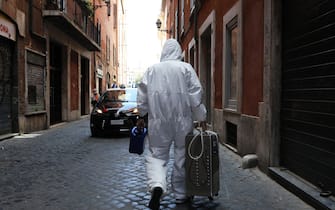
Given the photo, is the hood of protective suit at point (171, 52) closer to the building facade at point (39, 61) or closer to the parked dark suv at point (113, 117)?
the parked dark suv at point (113, 117)

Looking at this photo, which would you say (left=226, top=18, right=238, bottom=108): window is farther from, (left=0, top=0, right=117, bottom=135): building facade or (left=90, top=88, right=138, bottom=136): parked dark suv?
(left=0, top=0, right=117, bottom=135): building facade

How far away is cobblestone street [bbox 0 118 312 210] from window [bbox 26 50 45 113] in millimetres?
4196

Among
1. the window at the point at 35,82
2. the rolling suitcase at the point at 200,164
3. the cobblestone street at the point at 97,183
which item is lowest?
the cobblestone street at the point at 97,183

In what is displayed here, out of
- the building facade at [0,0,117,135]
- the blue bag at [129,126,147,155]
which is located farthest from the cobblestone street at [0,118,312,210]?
the building facade at [0,0,117,135]

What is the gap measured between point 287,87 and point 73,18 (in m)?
14.1

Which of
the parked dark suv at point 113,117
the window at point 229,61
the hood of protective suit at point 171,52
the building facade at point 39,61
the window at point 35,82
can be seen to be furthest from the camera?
the window at point 35,82

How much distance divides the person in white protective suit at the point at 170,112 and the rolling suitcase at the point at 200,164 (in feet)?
0.44

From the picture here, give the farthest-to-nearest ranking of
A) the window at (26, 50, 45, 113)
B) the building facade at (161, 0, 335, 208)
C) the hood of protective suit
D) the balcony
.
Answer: the balcony
the window at (26, 50, 45, 113)
the hood of protective suit
the building facade at (161, 0, 335, 208)

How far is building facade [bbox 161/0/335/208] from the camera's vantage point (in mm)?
4348

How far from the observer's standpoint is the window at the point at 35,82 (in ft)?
41.5

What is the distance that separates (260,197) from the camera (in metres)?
4.71

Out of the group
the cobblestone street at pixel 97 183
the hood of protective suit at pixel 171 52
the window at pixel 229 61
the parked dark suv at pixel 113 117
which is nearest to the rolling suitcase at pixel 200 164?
the cobblestone street at pixel 97 183

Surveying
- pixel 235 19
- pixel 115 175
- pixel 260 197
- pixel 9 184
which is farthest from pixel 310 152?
pixel 235 19

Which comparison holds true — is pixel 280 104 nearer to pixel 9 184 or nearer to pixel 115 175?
pixel 115 175
